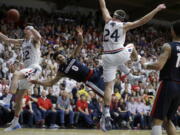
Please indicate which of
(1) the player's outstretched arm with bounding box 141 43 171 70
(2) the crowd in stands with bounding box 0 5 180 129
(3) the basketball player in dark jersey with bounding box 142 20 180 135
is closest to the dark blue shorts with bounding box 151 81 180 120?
(3) the basketball player in dark jersey with bounding box 142 20 180 135

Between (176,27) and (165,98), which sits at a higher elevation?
(176,27)

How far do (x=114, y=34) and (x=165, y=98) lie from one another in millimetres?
2651

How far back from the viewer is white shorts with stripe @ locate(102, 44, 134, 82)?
770 centimetres

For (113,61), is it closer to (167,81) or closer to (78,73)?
(78,73)

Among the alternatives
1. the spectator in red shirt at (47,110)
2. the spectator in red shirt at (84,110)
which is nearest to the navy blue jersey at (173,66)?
the spectator in red shirt at (47,110)

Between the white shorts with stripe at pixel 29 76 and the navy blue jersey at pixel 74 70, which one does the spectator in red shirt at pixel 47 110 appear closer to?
the white shorts with stripe at pixel 29 76

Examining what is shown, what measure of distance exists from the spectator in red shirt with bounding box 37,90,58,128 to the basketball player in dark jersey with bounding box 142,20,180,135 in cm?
703

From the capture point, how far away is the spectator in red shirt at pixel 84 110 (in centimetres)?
1274

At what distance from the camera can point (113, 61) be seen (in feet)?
25.4

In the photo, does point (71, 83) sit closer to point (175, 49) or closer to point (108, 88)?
point (108, 88)

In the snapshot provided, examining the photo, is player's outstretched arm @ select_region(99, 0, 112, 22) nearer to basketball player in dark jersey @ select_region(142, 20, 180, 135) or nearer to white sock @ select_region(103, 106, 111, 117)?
white sock @ select_region(103, 106, 111, 117)

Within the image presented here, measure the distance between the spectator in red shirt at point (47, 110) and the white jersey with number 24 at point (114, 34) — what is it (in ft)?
16.6

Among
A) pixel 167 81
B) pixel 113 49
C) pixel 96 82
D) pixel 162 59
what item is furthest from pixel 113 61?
pixel 162 59

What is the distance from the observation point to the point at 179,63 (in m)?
5.56
